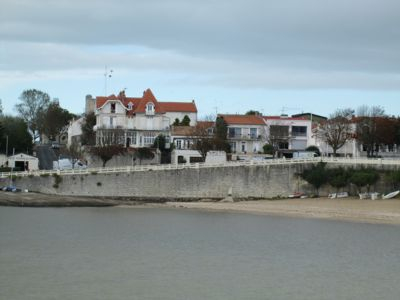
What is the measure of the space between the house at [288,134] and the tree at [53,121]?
34317mm

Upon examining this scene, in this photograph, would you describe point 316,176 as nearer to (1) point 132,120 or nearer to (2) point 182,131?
(2) point 182,131

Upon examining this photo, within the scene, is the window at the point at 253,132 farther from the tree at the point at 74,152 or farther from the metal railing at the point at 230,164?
the metal railing at the point at 230,164

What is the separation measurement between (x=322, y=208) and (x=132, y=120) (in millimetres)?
33409

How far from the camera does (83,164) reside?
77188mm

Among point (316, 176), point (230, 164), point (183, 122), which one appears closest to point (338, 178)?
point (316, 176)

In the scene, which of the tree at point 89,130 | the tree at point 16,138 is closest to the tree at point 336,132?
the tree at point 89,130

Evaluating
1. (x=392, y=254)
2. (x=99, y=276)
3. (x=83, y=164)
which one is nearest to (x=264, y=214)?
(x=392, y=254)

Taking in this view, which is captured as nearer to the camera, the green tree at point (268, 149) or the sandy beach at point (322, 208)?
the sandy beach at point (322, 208)

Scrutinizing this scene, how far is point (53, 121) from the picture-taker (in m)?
104

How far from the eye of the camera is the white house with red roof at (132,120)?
7881cm

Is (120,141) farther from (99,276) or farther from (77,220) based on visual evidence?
(99,276)

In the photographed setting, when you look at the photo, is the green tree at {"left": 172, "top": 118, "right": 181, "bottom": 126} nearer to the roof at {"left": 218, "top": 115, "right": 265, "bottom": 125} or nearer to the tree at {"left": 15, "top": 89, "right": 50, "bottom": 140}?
the roof at {"left": 218, "top": 115, "right": 265, "bottom": 125}

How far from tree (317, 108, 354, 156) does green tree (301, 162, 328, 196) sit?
17025 mm

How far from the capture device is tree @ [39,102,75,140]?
104m
